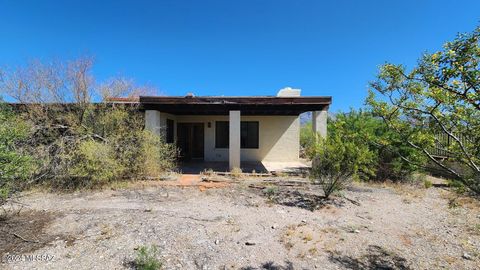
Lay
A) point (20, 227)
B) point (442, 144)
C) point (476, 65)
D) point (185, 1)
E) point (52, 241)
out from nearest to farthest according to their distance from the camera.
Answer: point (476, 65) → point (442, 144) → point (52, 241) → point (20, 227) → point (185, 1)

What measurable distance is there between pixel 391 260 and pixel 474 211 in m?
4.24

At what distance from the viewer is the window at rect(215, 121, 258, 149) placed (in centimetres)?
1363

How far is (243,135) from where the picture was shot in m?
13.7

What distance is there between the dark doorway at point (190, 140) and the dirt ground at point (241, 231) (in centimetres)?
669

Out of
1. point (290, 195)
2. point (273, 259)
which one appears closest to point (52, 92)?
point (290, 195)

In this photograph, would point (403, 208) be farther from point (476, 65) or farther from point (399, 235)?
point (476, 65)

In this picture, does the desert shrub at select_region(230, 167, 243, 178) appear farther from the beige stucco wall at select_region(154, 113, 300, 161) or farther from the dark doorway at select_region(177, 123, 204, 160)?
the dark doorway at select_region(177, 123, 204, 160)

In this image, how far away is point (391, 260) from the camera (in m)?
3.90

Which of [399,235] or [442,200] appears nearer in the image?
[399,235]

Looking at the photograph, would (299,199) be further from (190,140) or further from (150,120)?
(190,140)

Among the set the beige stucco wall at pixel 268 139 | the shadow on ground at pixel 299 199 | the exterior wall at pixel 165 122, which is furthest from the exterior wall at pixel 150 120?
the shadow on ground at pixel 299 199

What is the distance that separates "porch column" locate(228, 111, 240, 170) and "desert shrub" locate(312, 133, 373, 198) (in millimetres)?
3654

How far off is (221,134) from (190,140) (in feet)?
6.24

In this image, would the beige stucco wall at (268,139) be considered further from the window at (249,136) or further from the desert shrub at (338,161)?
the desert shrub at (338,161)
